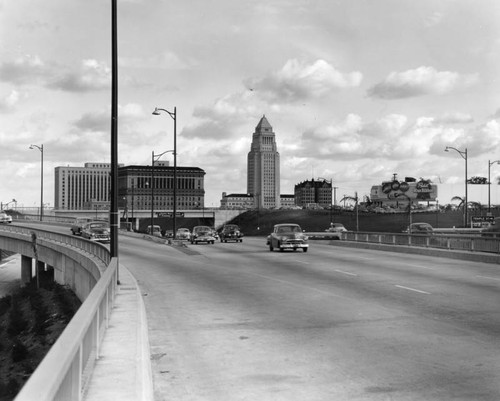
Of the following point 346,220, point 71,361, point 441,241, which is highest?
point 346,220

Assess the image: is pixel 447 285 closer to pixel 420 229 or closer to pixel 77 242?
pixel 77 242

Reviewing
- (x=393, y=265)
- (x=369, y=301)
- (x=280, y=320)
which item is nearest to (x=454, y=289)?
(x=369, y=301)

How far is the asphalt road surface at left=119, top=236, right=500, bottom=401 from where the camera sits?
734 cm

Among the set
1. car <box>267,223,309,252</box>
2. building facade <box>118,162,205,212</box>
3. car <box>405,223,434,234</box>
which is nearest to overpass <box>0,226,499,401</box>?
car <box>267,223,309,252</box>

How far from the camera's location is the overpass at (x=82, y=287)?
4145 mm

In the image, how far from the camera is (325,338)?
10.3 meters

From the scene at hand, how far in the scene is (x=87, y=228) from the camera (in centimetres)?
5194

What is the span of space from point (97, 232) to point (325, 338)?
42.4 meters

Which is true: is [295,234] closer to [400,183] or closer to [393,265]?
[393,265]

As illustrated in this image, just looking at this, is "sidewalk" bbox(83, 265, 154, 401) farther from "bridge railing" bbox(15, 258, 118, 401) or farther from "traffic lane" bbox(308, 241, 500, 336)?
"traffic lane" bbox(308, 241, 500, 336)

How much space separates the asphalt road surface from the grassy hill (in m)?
85.6

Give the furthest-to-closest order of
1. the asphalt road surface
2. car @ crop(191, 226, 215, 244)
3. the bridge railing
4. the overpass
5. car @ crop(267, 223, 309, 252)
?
car @ crop(191, 226, 215, 244) → car @ crop(267, 223, 309, 252) → the asphalt road surface → the overpass → the bridge railing

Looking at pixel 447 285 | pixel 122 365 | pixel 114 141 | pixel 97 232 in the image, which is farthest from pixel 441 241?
pixel 122 365

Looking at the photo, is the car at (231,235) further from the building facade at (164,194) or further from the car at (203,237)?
the building facade at (164,194)
